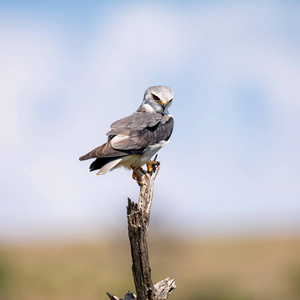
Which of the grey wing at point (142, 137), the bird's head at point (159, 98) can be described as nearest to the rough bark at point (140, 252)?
the grey wing at point (142, 137)

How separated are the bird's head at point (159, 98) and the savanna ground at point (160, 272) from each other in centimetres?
2046

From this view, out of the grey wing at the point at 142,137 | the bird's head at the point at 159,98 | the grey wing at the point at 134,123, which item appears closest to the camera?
the grey wing at the point at 142,137

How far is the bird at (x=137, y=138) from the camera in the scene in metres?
9.66

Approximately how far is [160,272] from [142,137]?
92.6 feet

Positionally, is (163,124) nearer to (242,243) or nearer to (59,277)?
(59,277)

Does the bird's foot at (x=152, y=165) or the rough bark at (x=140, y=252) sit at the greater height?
the bird's foot at (x=152, y=165)

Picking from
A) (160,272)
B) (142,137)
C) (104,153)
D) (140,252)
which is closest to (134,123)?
(142,137)

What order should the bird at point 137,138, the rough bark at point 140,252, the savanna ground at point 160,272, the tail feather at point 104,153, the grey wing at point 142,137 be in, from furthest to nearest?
the savanna ground at point 160,272 < the grey wing at point 142,137 < the bird at point 137,138 < the tail feather at point 104,153 < the rough bark at point 140,252

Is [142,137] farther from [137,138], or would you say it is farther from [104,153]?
[104,153]

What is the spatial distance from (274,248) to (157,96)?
4994 cm

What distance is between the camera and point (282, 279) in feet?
136

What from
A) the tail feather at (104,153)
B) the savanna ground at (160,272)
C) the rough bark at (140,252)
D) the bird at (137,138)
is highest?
the savanna ground at (160,272)

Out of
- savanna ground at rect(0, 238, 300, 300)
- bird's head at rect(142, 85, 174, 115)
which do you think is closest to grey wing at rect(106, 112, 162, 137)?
bird's head at rect(142, 85, 174, 115)

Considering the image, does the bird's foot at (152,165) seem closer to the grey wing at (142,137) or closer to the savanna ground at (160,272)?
the grey wing at (142,137)
